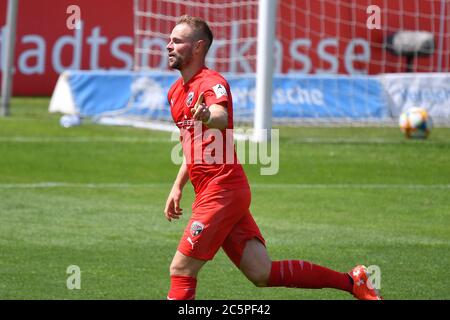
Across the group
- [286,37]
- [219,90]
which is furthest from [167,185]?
[286,37]

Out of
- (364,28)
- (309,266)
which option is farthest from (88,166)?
(364,28)

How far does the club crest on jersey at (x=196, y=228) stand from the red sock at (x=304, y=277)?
0.59 meters

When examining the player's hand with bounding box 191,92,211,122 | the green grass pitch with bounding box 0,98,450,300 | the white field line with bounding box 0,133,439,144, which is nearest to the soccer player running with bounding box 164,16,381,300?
the player's hand with bounding box 191,92,211,122

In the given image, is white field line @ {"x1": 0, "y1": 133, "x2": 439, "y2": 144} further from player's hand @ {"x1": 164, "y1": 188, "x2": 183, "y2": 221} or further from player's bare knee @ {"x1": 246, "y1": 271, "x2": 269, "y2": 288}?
player's bare knee @ {"x1": 246, "y1": 271, "x2": 269, "y2": 288}

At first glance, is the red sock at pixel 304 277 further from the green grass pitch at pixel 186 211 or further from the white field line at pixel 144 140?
the white field line at pixel 144 140

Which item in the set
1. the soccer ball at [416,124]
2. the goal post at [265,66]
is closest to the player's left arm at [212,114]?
the goal post at [265,66]

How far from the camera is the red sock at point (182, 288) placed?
6.61 m

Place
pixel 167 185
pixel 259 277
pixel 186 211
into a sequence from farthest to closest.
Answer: pixel 167 185 → pixel 186 211 → pixel 259 277

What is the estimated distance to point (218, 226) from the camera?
22.1 ft

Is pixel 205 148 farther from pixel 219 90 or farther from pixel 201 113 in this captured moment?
pixel 201 113

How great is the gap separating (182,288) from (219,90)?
1178 millimetres

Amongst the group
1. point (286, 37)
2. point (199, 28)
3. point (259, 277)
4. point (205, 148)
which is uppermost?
point (286, 37)
